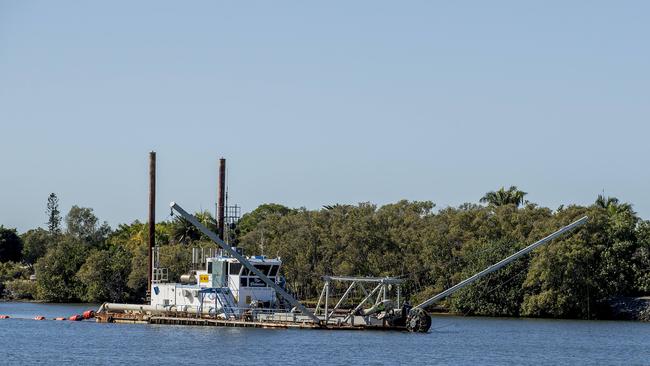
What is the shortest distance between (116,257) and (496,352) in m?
75.2

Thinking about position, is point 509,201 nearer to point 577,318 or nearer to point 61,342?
point 577,318

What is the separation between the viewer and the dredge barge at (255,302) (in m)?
78.6

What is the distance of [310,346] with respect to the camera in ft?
232

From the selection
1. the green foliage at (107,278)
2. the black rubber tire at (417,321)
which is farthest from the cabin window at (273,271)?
the green foliage at (107,278)

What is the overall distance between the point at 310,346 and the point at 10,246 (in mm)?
130890

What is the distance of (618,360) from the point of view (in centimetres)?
6981

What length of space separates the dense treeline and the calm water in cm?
1579

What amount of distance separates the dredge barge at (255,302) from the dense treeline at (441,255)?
20513 mm

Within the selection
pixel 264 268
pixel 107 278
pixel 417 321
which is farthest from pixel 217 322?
pixel 107 278

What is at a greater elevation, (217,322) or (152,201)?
(152,201)

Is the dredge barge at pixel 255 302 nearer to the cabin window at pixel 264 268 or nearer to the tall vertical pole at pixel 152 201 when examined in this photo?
the cabin window at pixel 264 268

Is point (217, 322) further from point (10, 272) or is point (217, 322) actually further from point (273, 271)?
point (10, 272)

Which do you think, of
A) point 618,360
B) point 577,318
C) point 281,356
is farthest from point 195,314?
point 577,318

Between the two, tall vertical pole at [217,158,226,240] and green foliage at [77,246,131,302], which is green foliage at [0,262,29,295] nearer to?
green foliage at [77,246,131,302]
